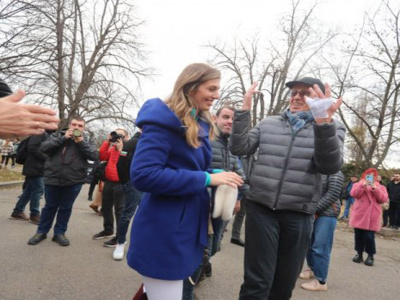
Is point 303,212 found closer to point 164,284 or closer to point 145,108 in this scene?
point 164,284

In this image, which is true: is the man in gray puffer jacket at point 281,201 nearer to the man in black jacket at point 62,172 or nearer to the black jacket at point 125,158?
the black jacket at point 125,158

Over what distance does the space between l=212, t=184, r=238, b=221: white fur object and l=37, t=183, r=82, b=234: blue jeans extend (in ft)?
11.8

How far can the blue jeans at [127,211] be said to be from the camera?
4.59 metres

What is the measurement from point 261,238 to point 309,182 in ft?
1.81

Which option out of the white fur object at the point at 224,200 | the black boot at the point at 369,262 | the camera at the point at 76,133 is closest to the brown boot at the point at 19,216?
the camera at the point at 76,133

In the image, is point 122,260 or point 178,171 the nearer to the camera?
point 178,171

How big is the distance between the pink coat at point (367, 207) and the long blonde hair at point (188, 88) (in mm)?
4899

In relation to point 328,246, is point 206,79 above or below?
Answer: above

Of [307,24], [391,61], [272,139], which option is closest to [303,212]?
[272,139]

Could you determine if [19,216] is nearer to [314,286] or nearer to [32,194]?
[32,194]

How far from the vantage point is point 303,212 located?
7.82 feet

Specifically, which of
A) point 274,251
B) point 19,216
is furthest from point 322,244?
point 19,216

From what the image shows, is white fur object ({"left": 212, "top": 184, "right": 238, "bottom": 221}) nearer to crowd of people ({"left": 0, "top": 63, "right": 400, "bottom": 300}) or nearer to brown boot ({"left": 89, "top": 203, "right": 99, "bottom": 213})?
crowd of people ({"left": 0, "top": 63, "right": 400, "bottom": 300})

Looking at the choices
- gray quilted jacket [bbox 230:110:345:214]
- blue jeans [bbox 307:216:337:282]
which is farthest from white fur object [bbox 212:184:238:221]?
blue jeans [bbox 307:216:337:282]
